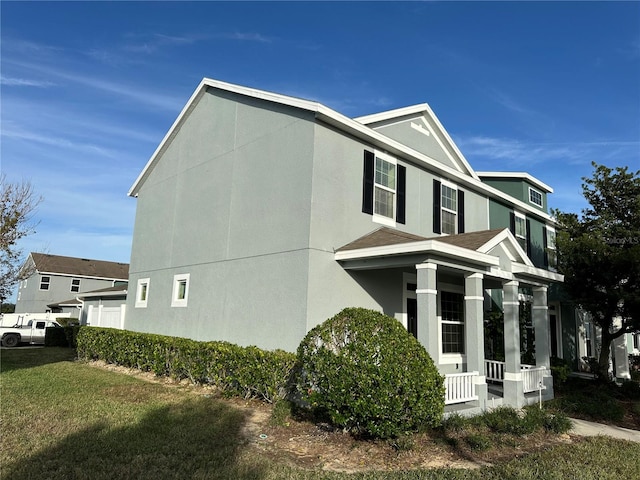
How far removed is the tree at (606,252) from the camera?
40.8 feet

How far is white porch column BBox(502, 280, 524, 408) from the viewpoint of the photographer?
10.1 meters

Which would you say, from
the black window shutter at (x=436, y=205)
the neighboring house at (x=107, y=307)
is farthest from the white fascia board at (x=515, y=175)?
the neighboring house at (x=107, y=307)

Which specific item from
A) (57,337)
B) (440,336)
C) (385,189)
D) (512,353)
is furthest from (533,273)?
(57,337)

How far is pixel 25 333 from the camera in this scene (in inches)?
960

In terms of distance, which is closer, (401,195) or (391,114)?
(401,195)

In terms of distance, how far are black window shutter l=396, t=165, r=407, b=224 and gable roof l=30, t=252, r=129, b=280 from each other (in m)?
32.9

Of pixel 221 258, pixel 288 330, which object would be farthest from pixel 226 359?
pixel 221 258

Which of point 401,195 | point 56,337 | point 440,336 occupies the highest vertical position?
point 401,195

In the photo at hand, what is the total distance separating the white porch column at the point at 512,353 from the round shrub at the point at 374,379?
14.8ft

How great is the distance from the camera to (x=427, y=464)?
5898mm

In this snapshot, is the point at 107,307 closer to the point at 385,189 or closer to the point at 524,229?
the point at 385,189

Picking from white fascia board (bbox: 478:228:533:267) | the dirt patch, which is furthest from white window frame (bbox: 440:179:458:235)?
the dirt patch

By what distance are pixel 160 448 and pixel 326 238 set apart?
17.1ft

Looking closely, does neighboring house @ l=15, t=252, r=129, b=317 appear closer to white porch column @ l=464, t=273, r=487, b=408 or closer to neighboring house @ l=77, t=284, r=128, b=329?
neighboring house @ l=77, t=284, r=128, b=329
